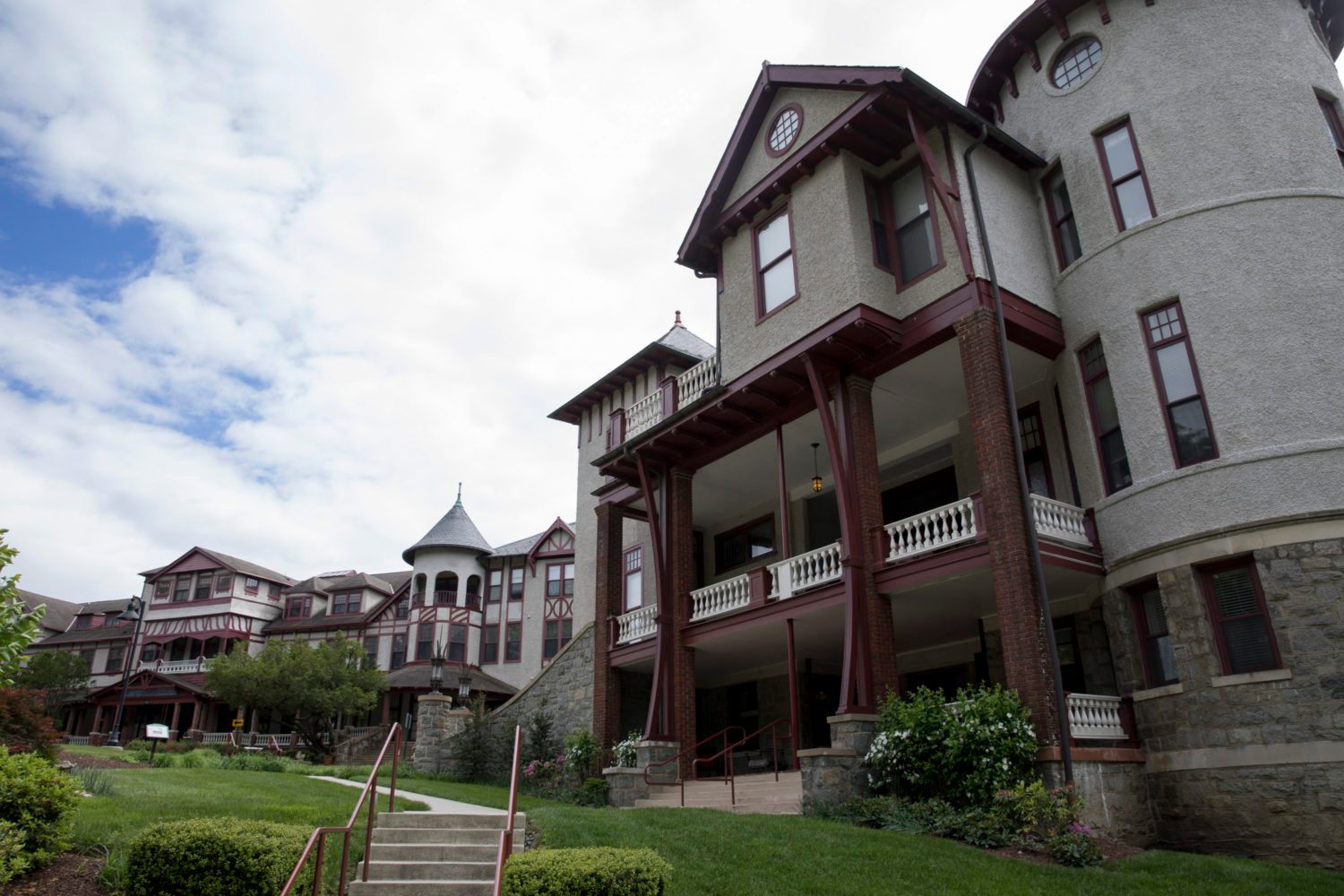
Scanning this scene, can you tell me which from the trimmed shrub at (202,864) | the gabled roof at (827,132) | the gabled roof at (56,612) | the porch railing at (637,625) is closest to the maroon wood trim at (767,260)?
the gabled roof at (827,132)

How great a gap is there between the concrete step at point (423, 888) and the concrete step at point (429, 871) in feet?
0.66

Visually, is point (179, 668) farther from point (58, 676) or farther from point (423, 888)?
point (423, 888)

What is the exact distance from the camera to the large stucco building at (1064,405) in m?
12.8

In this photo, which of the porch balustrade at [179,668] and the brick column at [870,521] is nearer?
the brick column at [870,521]

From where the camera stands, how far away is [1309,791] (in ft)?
38.4

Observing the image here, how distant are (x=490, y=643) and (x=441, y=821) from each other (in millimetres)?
42133

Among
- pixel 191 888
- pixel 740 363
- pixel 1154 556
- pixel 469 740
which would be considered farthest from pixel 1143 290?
pixel 469 740

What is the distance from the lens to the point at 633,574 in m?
25.2

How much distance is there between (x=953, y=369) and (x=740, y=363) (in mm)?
4172

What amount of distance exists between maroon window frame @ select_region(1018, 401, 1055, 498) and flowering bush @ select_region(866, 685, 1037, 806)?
4.77m

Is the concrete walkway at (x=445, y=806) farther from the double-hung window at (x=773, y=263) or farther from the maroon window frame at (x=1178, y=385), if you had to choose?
the maroon window frame at (x=1178, y=385)

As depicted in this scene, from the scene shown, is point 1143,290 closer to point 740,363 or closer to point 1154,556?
point 1154,556

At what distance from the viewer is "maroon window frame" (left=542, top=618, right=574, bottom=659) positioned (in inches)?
1981

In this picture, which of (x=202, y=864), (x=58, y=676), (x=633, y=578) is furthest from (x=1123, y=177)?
(x=58, y=676)
